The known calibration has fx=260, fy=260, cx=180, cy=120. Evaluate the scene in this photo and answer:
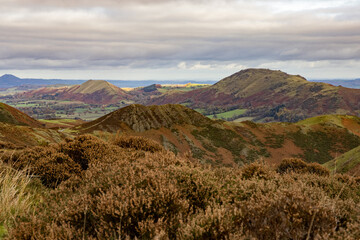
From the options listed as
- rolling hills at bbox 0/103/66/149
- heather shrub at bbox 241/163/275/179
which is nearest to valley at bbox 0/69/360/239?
heather shrub at bbox 241/163/275/179

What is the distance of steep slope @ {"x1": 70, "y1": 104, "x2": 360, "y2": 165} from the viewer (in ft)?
287

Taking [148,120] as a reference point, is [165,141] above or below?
below

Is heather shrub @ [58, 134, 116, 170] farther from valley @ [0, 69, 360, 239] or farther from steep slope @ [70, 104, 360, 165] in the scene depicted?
steep slope @ [70, 104, 360, 165]

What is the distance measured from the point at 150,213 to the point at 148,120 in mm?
89667

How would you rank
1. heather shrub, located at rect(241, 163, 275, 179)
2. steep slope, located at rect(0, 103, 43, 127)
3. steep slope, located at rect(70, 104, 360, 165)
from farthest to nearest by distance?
steep slope, located at rect(0, 103, 43, 127) → steep slope, located at rect(70, 104, 360, 165) → heather shrub, located at rect(241, 163, 275, 179)

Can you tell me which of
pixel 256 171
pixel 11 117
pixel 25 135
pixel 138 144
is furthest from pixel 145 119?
pixel 256 171

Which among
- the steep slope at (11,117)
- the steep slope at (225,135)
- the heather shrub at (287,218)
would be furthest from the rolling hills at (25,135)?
the heather shrub at (287,218)

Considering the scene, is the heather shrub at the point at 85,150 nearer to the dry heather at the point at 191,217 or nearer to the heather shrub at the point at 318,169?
the dry heather at the point at 191,217

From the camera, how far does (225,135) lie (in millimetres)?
98500

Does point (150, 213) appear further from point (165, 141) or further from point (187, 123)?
point (187, 123)

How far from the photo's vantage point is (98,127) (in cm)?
8775

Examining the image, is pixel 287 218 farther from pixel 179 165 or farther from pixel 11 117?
pixel 11 117

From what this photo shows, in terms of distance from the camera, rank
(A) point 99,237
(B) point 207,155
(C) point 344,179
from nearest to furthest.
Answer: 1. (A) point 99,237
2. (C) point 344,179
3. (B) point 207,155

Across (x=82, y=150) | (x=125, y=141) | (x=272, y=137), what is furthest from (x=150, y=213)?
(x=272, y=137)
